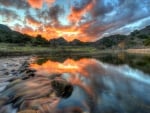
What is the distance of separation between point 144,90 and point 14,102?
1025 centimetres

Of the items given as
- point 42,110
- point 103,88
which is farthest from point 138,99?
point 42,110

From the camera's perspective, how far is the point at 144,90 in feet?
54.4

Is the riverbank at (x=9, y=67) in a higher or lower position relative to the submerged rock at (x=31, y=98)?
lower

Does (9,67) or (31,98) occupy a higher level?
(31,98)

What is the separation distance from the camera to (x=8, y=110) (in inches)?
436

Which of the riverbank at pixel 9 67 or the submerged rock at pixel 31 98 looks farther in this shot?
the riverbank at pixel 9 67

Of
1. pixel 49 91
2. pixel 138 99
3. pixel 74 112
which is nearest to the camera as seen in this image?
pixel 74 112

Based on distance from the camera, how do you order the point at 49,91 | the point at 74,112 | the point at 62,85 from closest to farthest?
the point at 74,112, the point at 49,91, the point at 62,85

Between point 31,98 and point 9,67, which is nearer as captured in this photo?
point 31,98

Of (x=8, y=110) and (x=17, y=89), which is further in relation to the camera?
(x=17, y=89)

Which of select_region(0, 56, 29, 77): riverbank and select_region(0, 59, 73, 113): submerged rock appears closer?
select_region(0, 59, 73, 113): submerged rock

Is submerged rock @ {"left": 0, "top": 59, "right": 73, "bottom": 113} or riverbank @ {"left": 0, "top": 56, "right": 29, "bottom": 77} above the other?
submerged rock @ {"left": 0, "top": 59, "right": 73, "bottom": 113}

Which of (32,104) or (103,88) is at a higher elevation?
(32,104)

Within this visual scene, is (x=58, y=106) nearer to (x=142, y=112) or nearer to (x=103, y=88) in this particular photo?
(x=142, y=112)
